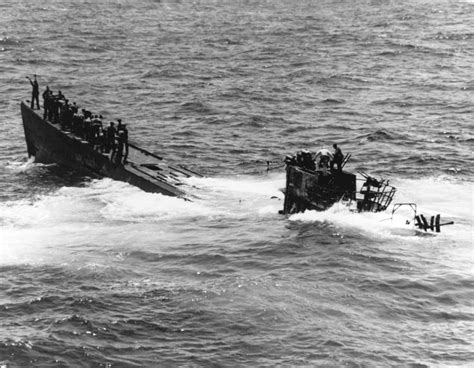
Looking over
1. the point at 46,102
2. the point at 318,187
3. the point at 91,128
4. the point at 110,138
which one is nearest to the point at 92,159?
the point at 91,128

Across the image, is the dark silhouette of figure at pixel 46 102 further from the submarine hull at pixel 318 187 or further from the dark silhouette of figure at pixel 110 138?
the submarine hull at pixel 318 187

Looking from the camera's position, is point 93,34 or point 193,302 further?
point 93,34

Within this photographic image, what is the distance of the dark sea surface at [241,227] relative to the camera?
2038cm

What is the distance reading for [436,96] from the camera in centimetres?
5475

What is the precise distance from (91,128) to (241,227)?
35.2 ft

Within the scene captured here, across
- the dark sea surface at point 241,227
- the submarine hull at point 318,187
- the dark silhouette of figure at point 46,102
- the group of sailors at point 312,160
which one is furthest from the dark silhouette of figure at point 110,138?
the submarine hull at point 318,187

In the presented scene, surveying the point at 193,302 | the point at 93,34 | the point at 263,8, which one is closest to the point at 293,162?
the point at 193,302

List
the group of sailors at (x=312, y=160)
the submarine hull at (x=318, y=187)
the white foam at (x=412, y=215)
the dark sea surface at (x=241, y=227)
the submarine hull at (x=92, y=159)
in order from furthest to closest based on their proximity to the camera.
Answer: the submarine hull at (x=92, y=159) < the group of sailors at (x=312, y=160) < the submarine hull at (x=318, y=187) < the white foam at (x=412, y=215) < the dark sea surface at (x=241, y=227)

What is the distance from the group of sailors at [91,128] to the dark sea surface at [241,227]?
174 centimetres

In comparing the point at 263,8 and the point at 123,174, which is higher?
the point at 263,8

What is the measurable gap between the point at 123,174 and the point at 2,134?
13.8 metres

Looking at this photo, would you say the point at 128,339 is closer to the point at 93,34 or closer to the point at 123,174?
the point at 123,174

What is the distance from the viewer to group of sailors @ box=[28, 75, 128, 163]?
118ft

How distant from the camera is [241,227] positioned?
29578mm
